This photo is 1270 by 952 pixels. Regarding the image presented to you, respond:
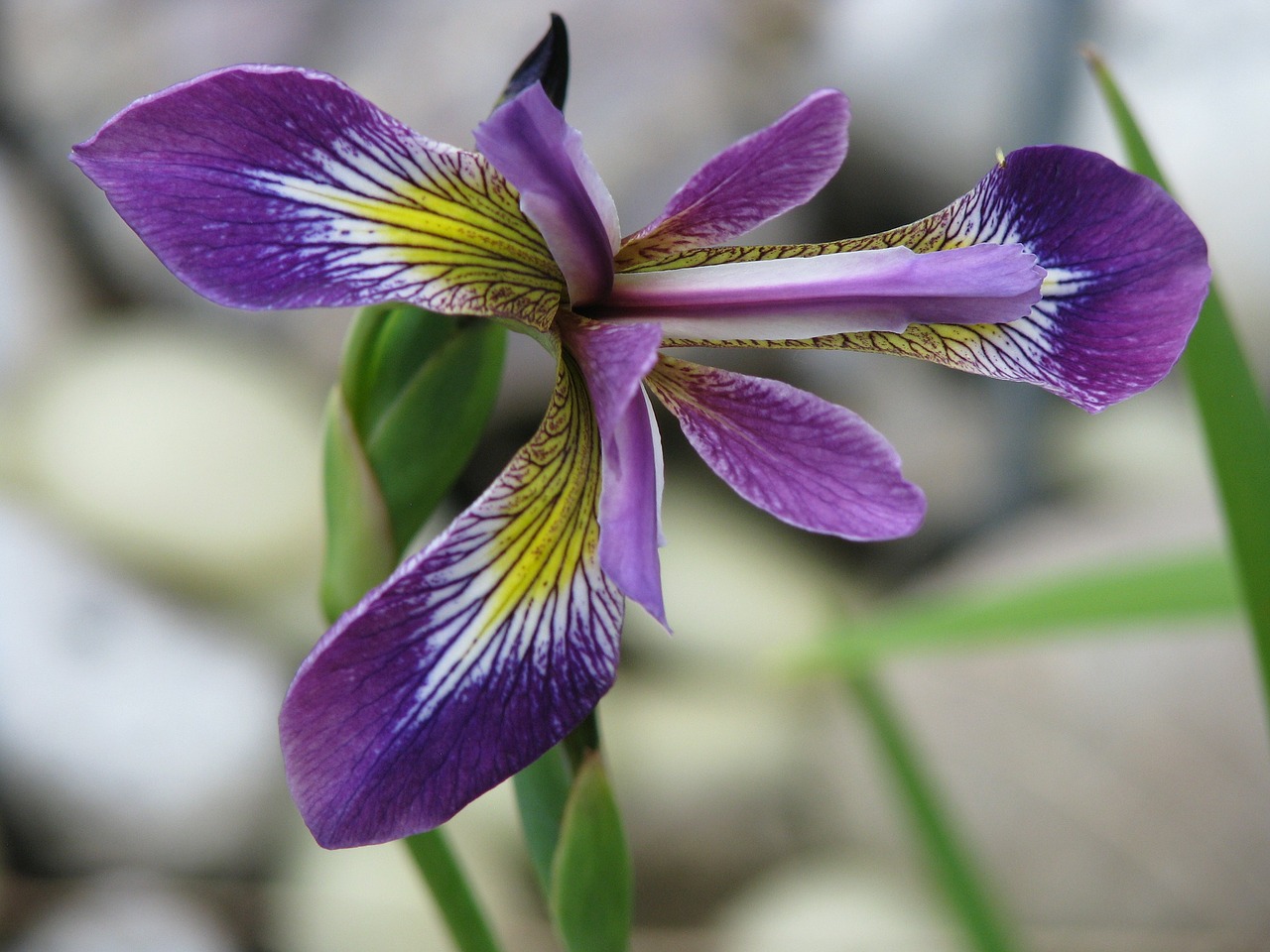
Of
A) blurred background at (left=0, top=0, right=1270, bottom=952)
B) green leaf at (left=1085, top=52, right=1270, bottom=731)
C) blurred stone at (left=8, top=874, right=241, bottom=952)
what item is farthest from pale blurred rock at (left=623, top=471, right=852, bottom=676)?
green leaf at (left=1085, top=52, right=1270, bottom=731)

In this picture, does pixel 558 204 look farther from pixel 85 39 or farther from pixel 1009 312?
pixel 85 39

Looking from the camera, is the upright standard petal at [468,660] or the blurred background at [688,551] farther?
the blurred background at [688,551]

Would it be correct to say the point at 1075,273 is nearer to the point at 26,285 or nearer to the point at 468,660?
the point at 468,660

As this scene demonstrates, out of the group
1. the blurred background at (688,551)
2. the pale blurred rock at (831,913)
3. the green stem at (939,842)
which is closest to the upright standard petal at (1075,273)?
the green stem at (939,842)

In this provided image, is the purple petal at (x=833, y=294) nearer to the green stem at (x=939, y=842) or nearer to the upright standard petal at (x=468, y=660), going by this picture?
the upright standard petal at (x=468, y=660)

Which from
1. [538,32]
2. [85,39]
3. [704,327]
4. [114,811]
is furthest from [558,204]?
[85,39]

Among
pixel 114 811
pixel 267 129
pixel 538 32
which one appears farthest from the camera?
pixel 538 32

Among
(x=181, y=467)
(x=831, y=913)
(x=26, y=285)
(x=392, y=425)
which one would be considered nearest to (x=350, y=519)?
(x=392, y=425)

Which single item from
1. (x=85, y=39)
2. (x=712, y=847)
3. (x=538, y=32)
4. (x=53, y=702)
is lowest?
(x=712, y=847)

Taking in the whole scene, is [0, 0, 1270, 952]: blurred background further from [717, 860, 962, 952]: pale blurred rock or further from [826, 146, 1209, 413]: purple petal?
[826, 146, 1209, 413]: purple petal
